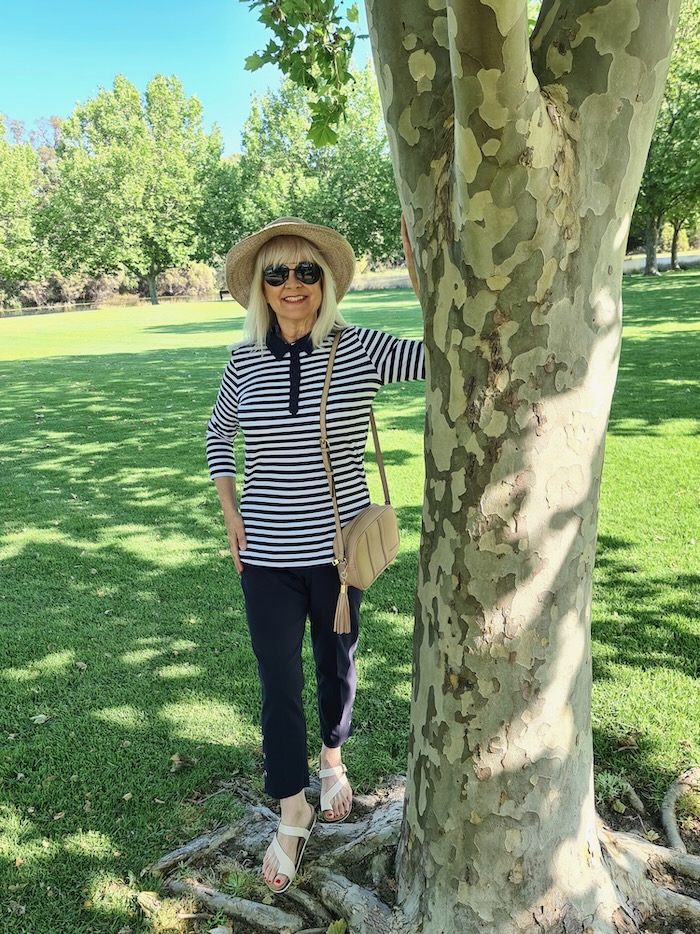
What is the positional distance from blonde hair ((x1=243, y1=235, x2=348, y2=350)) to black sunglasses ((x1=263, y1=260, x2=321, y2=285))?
0.08 ft

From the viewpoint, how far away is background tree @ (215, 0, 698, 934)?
155cm

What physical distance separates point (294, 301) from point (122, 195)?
164ft

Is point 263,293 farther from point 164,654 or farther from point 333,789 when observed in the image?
point 164,654

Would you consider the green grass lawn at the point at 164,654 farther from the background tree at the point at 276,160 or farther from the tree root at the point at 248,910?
the background tree at the point at 276,160

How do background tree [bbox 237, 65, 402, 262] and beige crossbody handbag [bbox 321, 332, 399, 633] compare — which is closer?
beige crossbody handbag [bbox 321, 332, 399, 633]

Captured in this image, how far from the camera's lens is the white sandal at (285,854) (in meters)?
2.52

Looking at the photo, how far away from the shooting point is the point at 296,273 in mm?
2559

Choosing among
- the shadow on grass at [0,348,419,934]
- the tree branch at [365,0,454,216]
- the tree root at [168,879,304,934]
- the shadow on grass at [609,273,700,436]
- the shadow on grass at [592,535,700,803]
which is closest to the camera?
the tree branch at [365,0,454,216]

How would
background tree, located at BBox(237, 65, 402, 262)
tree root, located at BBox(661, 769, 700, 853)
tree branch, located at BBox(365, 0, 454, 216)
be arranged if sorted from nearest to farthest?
1. tree branch, located at BBox(365, 0, 454, 216)
2. tree root, located at BBox(661, 769, 700, 853)
3. background tree, located at BBox(237, 65, 402, 262)

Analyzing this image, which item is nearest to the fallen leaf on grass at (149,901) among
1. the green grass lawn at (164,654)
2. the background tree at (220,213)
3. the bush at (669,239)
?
the green grass lawn at (164,654)

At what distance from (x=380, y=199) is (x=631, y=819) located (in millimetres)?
52231

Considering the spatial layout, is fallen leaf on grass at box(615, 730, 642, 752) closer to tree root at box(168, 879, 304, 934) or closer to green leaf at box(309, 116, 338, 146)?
tree root at box(168, 879, 304, 934)

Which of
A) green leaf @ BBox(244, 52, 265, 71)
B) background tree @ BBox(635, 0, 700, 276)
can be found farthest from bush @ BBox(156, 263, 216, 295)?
green leaf @ BBox(244, 52, 265, 71)

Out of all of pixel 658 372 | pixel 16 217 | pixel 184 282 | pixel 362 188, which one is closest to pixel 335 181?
pixel 362 188
